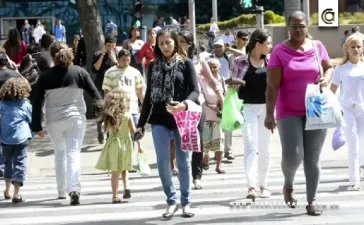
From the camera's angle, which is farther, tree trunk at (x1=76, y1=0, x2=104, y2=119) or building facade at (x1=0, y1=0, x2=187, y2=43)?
building facade at (x1=0, y1=0, x2=187, y2=43)

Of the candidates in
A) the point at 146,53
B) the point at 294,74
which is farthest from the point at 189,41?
the point at 146,53

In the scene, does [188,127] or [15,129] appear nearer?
[188,127]

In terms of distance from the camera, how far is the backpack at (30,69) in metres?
14.6

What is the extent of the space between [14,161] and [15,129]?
387mm

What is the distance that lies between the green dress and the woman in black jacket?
1408 mm

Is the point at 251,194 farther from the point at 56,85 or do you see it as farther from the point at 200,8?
the point at 200,8

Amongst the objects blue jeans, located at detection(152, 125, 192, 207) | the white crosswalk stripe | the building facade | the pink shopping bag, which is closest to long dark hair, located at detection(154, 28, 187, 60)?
the pink shopping bag

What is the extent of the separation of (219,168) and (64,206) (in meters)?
3.19

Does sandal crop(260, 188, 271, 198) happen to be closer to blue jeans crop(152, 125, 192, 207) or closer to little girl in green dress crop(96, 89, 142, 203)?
blue jeans crop(152, 125, 192, 207)

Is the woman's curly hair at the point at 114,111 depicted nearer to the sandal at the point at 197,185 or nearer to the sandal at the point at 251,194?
the sandal at the point at 197,185

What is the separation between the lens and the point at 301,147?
27.6ft

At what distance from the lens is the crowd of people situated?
838 centimetres

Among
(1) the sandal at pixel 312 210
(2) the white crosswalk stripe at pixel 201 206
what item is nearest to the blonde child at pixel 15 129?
(2) the white crosswalk stripe at pixel 201 206

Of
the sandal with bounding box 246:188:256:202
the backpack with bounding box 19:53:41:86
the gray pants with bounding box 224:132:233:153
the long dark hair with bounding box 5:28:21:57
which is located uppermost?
the long dark hair with bounding box 5:28:21:57
